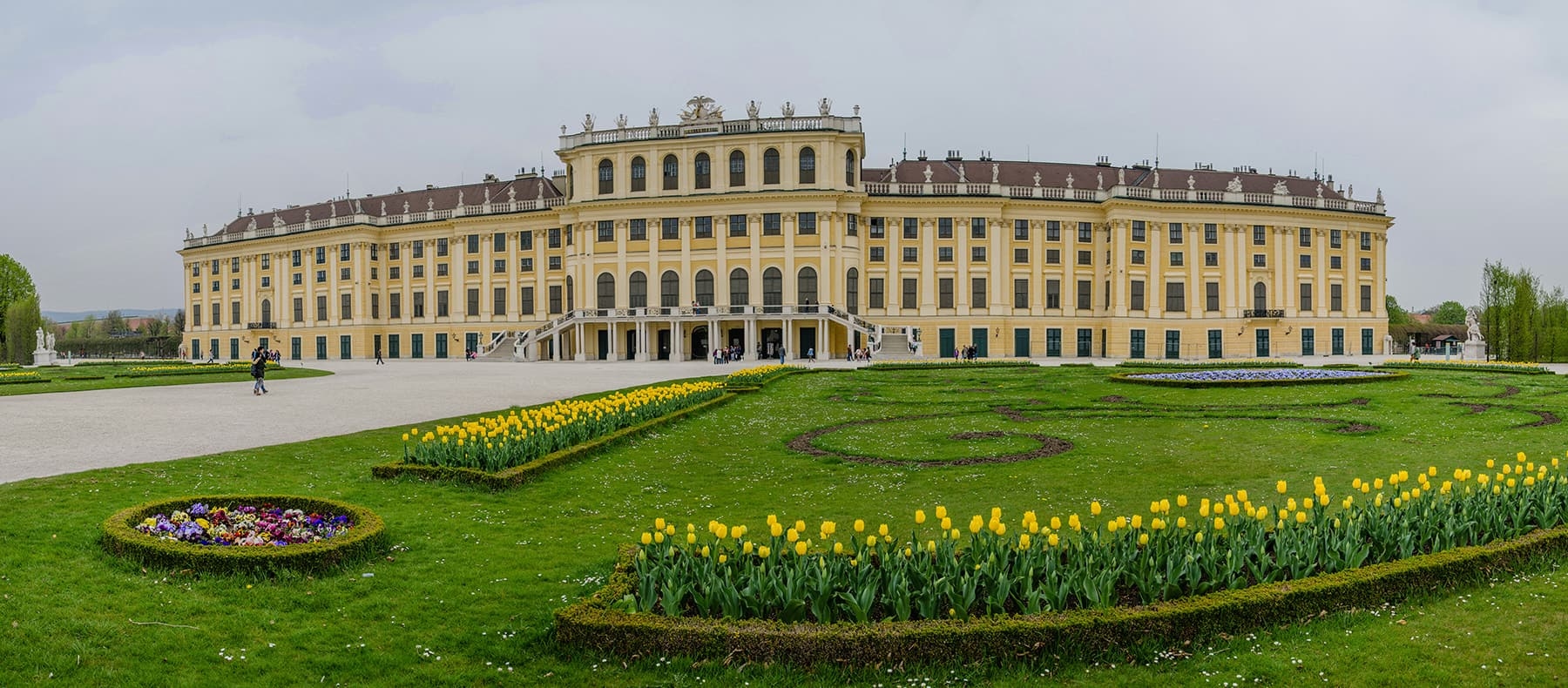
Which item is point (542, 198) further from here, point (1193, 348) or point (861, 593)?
point (861, 593)

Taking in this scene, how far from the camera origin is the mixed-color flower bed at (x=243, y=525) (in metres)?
8.84

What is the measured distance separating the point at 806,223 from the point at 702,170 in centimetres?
964

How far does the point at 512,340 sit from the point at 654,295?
42.1ft

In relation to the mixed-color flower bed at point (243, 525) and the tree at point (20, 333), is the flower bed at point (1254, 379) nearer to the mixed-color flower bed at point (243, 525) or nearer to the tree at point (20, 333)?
the mixed-color flower bed at point (243, 525)

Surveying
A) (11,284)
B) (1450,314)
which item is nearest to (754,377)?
(11,284)

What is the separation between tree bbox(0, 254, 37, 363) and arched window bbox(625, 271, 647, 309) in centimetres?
6206

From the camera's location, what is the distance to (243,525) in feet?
30.9

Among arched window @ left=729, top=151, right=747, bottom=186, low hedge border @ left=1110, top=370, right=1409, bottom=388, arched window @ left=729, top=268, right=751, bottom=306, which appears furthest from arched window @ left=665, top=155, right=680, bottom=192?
low hedge border @ left=1110, top=370, right=1409, bottom=388

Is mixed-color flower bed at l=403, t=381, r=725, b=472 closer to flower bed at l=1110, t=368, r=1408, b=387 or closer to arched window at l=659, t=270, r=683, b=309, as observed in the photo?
flower bed at l=1110, t=368, r=1408, b=387

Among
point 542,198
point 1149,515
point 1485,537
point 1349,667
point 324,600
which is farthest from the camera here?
point 542,198

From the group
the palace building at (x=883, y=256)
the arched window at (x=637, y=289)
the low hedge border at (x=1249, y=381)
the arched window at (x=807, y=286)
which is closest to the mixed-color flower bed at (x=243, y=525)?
the low hedge border at (x=1249, y=381)

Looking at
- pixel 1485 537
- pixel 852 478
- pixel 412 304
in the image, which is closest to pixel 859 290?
pixel 412 304

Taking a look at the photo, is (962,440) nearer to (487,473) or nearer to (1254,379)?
(487,473)

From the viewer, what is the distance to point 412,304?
275 ft
